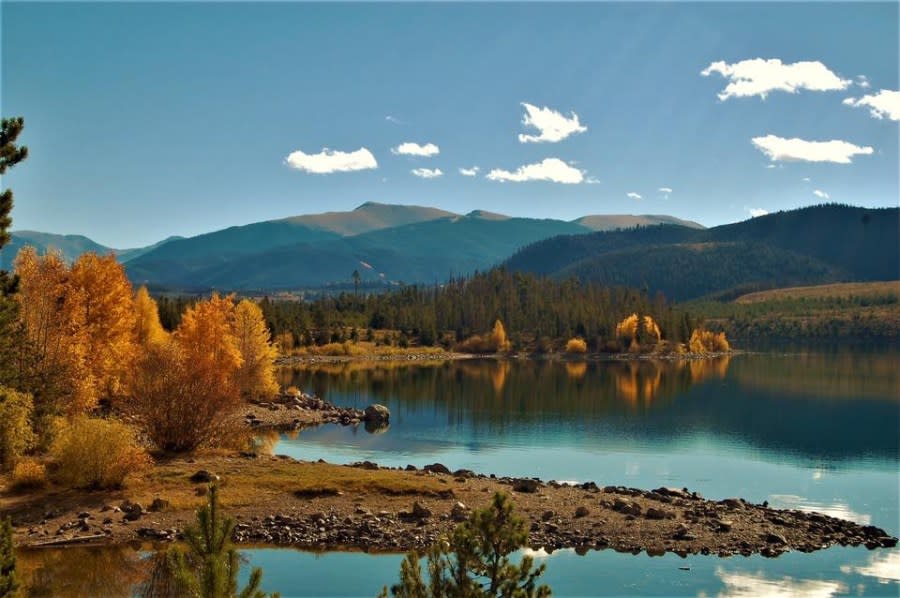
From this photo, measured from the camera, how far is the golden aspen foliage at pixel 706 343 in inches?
7259

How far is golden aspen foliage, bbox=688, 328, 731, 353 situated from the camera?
184 meters

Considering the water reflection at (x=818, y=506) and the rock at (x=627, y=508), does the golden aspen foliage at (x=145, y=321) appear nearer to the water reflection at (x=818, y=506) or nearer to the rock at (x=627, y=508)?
the rock at (x=627, y=508)

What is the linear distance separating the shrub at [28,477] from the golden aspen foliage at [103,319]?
1633 centimetres

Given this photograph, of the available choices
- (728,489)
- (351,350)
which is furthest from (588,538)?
(351,350)

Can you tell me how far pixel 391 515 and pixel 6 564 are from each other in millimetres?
24856

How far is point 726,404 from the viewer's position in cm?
9425

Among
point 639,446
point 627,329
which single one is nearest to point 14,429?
point 639,446

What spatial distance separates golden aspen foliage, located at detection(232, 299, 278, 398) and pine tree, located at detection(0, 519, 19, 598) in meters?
65.5

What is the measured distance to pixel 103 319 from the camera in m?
58.7

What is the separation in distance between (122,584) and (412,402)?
216ft

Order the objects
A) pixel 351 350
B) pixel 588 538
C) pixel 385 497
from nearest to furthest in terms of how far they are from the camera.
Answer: pixel 588 538, pixel 385 497, pixel 351 350

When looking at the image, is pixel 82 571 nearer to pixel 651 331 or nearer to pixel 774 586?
pixel 774 586

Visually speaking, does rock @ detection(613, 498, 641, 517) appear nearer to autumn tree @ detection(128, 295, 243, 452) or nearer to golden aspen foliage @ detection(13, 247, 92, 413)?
autumn tree @ detection(128, 295, 243, 452)

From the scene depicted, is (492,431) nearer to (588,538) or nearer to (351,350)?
(588,538)
